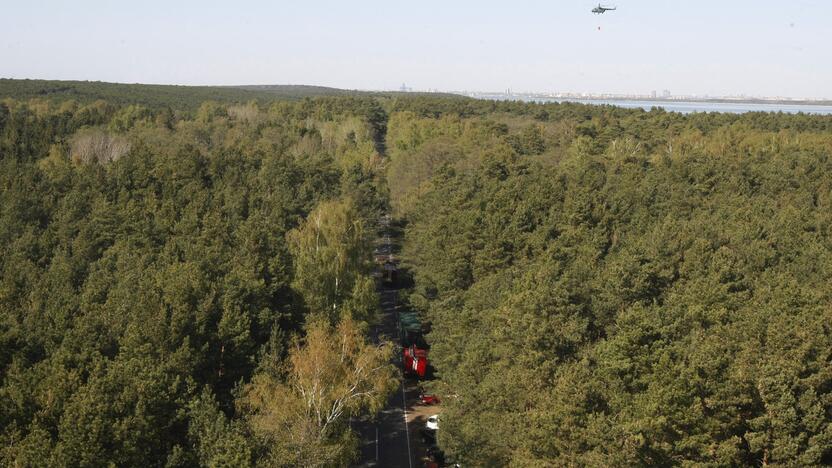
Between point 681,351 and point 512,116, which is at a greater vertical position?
point 512,116

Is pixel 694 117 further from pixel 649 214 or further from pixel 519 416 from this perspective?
pixel 519 416

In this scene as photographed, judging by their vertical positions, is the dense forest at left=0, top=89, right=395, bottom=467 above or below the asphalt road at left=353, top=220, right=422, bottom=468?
above

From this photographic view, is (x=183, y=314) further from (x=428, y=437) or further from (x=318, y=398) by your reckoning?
(x=428, y=437)

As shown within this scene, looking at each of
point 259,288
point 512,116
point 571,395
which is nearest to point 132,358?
point 259,288

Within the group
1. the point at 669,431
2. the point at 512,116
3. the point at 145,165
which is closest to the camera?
the point at 669,431

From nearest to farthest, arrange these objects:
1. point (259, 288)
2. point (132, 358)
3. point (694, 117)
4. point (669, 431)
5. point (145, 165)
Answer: point (669, 431) → point (132, 358) → point (259, 288) → point (145, 165) → point (694, 117)

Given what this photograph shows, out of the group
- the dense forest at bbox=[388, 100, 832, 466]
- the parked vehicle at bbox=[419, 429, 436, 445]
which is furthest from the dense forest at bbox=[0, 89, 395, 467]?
the dense forest at bbox=[388, 100, 832, 466]

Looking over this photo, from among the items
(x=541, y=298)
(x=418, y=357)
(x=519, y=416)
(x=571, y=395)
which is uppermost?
(x=541, y=298)

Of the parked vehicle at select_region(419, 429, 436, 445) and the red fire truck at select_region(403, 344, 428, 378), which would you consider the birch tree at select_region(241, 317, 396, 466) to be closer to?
the parked vehicle at select_region(419, 429, 436, 445)
